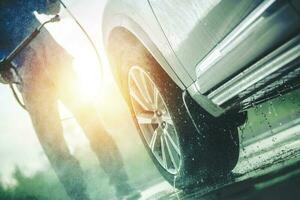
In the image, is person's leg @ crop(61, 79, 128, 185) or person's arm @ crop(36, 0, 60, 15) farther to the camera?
person's leg @ crop(61, 79, 128, 185)

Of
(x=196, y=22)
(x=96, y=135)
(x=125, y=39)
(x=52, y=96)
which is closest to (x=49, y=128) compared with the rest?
(x=52, y=96)

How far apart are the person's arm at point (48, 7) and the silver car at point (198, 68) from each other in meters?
1.02

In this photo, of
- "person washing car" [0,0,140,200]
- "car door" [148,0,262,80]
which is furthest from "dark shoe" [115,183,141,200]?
"car door" [148,0,262,80]

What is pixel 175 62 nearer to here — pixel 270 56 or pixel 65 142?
pixel 270 56

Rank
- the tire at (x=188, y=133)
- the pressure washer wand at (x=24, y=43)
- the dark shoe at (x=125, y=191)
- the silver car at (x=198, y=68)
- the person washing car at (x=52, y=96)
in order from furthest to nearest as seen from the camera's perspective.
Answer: the dark shoe at (x=125, y=191) → the person washing car at (x=52, y=96) → the pressure washer wand at (x=24, y=43) → the tire at (x=188, y=133) → the silver car at (x=198, y=68)

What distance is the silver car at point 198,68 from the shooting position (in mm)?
1740

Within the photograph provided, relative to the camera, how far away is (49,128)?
4.42 metres

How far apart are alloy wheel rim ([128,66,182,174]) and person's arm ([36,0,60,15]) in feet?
4.22

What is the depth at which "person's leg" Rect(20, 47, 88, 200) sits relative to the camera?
4375mm

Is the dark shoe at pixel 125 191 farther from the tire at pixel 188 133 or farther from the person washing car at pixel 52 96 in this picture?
the tire at pixel 188 133

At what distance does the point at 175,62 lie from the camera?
8.10ft

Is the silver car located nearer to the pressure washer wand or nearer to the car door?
the car door

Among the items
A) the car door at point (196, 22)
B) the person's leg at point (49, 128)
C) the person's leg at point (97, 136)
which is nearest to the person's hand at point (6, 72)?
the person's leg at point (49, 128)

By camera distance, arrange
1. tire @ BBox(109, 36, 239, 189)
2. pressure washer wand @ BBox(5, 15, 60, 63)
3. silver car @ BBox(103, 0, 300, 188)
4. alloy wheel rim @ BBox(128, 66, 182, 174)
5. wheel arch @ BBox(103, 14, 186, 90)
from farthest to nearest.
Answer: pressure washer wand @ BBox(5, 15, 60, 63)
alloy wheel rim @ BBox(128, 66, 182, 174)
tire @ BBox(109, 36, 239, 189)
wheel arch @ BBox(103, 14, 186, 90)
silver car @ BBox(103, 0, 300, 188)
